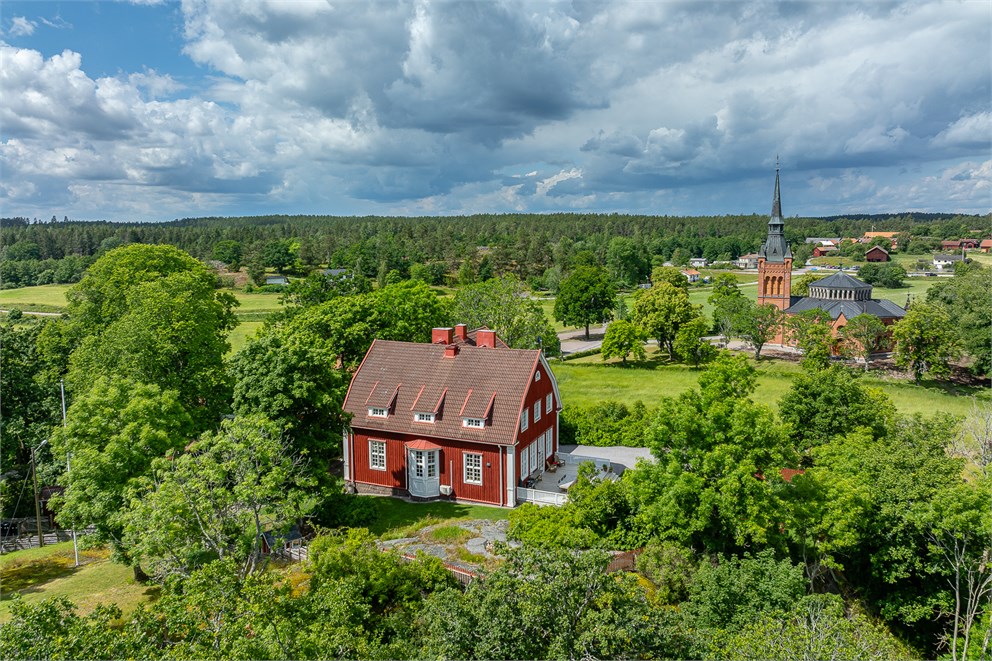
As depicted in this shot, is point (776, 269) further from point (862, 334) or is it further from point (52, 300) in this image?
point (52, 300)

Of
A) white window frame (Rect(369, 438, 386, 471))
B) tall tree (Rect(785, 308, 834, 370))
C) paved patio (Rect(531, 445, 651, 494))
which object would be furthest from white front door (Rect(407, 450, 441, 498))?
tall tree (Rect(785, 308, 834, 370))

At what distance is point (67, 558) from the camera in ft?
83.2

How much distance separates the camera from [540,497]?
29219 millimetres

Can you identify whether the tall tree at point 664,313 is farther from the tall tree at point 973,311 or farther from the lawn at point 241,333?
the lawn at point 241,333

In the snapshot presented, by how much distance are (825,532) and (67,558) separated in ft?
91.6

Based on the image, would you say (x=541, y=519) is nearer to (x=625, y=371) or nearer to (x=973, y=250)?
(x=625, y=371)

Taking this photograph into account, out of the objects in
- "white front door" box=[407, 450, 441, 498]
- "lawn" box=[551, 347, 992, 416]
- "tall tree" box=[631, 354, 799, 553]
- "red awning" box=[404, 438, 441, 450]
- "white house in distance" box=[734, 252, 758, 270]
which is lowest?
"lawn" box=[551, 347, 992, 416]

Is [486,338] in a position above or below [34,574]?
above

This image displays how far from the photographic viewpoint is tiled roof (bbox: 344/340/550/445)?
98.7 feet

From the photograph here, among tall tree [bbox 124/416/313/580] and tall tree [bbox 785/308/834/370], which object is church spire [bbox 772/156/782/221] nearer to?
tall tree [bbox 785/308/834/370]

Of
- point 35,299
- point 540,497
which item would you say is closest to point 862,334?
point 540,497

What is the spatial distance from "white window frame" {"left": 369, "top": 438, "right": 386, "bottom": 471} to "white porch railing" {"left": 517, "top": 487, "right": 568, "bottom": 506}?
6843 mm

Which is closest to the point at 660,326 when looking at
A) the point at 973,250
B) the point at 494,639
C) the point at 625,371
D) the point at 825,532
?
the point at 625,371

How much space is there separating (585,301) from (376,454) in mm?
52519
